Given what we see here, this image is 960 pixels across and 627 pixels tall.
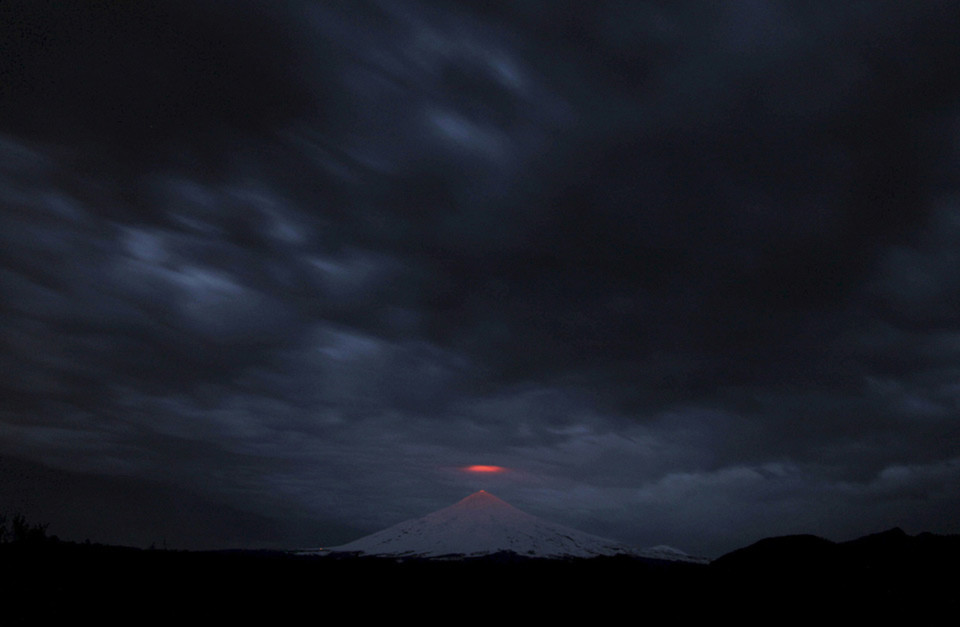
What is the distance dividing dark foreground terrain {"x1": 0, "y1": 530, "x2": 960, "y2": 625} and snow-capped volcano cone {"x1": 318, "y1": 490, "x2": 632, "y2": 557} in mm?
103352

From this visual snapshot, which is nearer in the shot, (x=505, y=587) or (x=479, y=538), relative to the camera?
(x=505, y=587)

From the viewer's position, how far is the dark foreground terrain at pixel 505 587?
4028 centimetres

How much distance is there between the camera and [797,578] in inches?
1745

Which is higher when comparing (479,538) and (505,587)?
(479,538)

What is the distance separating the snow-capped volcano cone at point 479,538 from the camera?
16750 centimetres

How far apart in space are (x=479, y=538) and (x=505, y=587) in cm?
11968

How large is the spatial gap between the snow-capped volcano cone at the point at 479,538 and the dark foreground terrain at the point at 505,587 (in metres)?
103

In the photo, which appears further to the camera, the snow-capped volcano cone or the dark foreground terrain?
the snow-capped volcano cone

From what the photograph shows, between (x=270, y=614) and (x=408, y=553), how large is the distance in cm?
11711

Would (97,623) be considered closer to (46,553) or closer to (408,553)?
(46,553)

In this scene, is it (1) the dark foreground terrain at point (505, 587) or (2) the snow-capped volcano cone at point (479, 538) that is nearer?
(1) the dark foreground terrain at point (505, 587)

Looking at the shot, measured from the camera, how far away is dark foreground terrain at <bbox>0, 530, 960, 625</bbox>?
132ft

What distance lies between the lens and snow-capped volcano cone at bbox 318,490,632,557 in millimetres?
167500

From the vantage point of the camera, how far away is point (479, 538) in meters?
176
